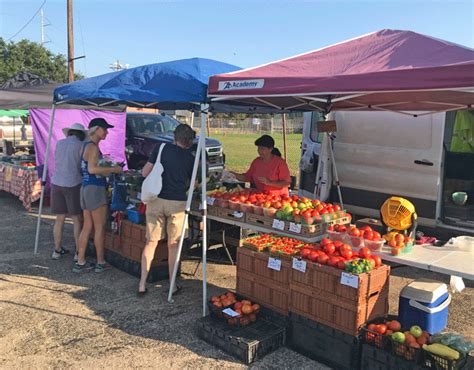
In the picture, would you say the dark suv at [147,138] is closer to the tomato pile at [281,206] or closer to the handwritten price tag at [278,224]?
the tomato pile at [281,206]

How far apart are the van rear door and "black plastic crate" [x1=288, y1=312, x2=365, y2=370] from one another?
118 inches

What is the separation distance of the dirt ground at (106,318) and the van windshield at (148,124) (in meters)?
5.85

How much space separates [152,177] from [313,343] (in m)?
2.30

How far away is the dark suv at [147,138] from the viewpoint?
444 inches

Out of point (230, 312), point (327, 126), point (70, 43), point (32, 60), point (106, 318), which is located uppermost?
point (32, 60)

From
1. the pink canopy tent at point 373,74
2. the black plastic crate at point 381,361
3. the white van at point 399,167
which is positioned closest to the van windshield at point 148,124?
the white van at point 399,167


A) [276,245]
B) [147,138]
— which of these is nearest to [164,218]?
[276,245]

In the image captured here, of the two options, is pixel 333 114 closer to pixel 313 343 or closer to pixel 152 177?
pixel 152 177

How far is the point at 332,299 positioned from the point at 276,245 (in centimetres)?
94

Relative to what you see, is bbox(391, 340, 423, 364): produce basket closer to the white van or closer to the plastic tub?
the plastic tub

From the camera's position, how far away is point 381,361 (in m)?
3.20

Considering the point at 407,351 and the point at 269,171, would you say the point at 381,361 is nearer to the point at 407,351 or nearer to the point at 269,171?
the point at 407,351

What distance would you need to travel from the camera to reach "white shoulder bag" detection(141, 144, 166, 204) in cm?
468

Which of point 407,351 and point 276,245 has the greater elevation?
point 276,245
